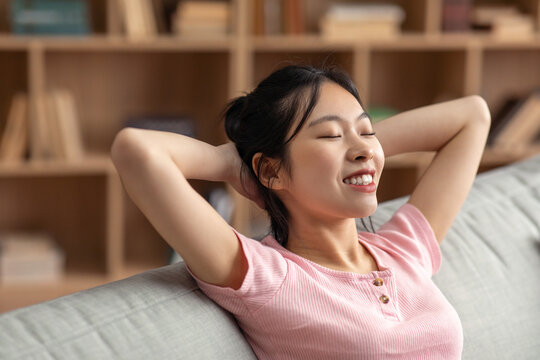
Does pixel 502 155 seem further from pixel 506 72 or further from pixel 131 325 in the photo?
pixel 131 325

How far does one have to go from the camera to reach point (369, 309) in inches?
42.2

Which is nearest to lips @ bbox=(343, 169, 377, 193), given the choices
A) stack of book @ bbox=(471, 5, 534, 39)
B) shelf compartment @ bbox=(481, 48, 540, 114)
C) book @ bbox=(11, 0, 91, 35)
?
book @ bbox=(11, 0, 91, 35)

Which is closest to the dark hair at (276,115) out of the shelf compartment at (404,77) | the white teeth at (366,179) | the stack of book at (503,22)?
the white teeth at (366,179)

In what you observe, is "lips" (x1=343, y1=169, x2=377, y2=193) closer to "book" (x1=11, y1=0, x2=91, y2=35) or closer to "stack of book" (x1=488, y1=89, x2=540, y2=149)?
"book" (x1=11, y1=0, x2=91, y2=35)

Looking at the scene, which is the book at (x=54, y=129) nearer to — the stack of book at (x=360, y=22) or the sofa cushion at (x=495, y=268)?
the stack of book at (x=360, y=22)

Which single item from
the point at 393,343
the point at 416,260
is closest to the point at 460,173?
the point at 416,260

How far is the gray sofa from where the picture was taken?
0.94m

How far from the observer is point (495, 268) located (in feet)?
4.82

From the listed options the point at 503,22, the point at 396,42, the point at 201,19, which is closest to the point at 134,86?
the point at 201,19

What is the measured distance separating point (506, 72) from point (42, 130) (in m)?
2.10

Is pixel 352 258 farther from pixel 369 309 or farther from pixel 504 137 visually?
pixel 504 137

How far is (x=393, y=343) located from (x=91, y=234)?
244 centimetres

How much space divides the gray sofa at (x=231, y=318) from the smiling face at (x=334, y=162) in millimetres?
211

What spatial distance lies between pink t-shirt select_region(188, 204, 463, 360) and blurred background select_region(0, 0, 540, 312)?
170 cm
